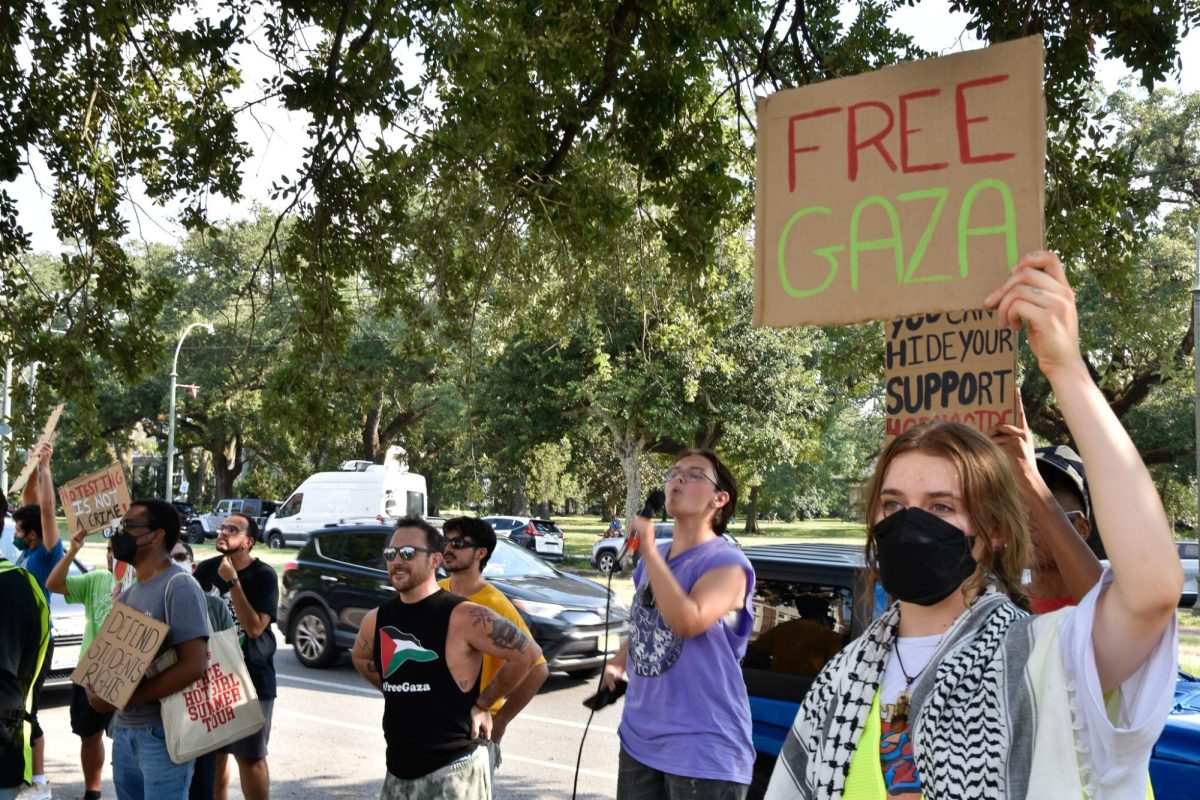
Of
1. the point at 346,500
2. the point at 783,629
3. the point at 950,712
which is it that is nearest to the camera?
the point at 950,712

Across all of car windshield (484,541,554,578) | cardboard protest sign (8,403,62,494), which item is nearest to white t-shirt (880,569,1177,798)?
cardboard protest sign (8,403,62,494)

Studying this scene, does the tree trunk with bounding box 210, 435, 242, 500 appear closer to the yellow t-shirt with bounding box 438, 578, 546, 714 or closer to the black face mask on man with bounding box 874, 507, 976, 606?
the yellow t-shirt with bounding box 438, 578, 546, 714

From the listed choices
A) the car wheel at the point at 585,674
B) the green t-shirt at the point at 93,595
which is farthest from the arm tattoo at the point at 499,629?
the car wheel at the point at 585,674

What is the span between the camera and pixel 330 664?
12.1m

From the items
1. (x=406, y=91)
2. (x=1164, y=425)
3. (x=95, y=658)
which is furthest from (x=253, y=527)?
(x=1164, y=425)

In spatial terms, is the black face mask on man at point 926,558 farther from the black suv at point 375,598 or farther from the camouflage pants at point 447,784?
the black suv at point 375,598

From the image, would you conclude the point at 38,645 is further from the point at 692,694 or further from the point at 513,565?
the point at 513,565

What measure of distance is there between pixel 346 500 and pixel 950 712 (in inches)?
1355

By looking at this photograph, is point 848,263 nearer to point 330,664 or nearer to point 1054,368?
point 1054,368

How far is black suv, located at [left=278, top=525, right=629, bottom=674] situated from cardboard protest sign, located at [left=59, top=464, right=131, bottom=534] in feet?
14.5

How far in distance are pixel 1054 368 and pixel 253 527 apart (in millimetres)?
5807

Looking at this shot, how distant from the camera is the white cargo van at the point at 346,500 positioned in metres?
34.2

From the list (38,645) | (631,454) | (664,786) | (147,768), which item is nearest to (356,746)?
(147,768)

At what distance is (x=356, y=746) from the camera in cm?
869
